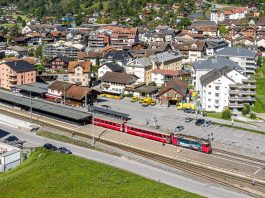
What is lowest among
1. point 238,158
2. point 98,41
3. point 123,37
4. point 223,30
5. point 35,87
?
point 238,158

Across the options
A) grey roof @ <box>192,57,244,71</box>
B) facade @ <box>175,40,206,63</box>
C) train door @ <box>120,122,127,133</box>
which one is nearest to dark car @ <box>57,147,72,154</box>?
train door @ <box>120,122,127,133</box>

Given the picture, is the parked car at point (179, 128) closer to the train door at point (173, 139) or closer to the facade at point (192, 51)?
the train door at point (173, 139)

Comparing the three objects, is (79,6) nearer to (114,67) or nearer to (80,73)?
(114,67)

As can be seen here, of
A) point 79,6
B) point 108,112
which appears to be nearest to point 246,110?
point 108,112

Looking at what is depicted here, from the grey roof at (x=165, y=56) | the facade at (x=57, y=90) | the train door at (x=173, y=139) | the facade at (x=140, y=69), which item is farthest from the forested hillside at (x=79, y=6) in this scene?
the train door at (x=173, y=139)

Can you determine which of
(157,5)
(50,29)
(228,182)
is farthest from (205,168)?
(157,5)

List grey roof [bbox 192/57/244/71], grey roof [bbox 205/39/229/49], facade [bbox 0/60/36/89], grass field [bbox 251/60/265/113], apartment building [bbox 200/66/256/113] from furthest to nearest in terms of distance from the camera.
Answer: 1. grey roof [bbox 205/39/229/49]
2. facade [bbox 0/60/36/89]
3. grey roof [bbox 192/57/244/71]
4. grass field [bbox 251/60/265/113]
5. apartment building [bbox 200/66/256/113]

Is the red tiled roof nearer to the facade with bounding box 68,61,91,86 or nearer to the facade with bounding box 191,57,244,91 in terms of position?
the facade with bounding box 191,57,244,91
